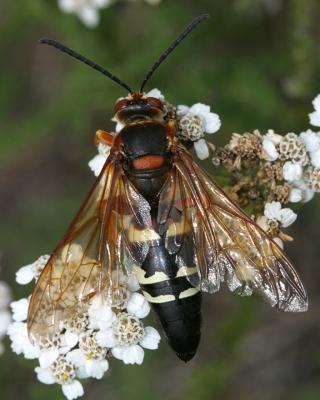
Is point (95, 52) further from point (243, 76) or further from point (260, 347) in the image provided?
point (260, 347)

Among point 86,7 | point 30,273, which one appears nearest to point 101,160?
point 30,273

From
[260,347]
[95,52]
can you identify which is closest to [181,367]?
[260,347]

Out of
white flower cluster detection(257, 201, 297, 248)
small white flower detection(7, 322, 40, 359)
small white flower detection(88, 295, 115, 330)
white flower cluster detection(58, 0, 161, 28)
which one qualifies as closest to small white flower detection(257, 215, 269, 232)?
white flower cluster detection(257, 201, 297, 248)

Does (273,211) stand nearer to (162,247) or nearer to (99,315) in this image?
(162,247)

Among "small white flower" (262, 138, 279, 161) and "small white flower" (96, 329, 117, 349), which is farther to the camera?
"small white flower" (262, 138, 279, 161)

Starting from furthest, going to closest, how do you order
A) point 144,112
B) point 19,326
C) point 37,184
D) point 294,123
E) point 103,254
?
1. point 37,184
2. point 294,123
3. point 19,326
4. point 144,112
5. point 103,254

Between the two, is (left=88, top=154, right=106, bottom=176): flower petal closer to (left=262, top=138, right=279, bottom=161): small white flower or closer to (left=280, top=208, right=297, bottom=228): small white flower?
(left=262, top=138, right=279, bottom=161): small white flower

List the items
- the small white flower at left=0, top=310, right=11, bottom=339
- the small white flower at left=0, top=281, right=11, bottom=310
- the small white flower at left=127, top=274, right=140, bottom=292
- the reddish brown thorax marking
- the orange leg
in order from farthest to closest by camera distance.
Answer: the small white flower at left=0, top=281, right=11, bottom=310 → the small white flower at left=0, top=310, right=11, bottom=339 → the orange leg → the small white flower at left=127, top=274, right=140, bottom=292 → the reddish brown thorax marking
